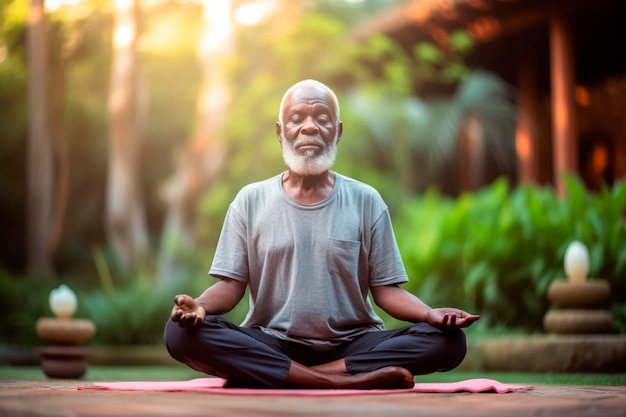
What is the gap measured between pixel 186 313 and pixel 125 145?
7.70m

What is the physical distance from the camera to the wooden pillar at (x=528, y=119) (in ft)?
33.9

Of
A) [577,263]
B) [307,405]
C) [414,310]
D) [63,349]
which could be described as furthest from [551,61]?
[307,405]

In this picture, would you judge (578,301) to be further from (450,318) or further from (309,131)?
(309,131)

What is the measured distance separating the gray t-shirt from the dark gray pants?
6cm

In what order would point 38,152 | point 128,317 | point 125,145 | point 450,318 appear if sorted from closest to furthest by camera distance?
1. point 450,318
2. point 128,317
3. point 38,152
4. point 125,145

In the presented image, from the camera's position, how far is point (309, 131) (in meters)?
Answer: 3.50

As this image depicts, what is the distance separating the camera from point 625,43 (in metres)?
10.6

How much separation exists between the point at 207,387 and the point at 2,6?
26.4ft

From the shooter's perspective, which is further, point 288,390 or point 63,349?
point 63,349

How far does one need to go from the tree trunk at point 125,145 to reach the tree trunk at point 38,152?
820mm

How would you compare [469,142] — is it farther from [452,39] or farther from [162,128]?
[162,128]

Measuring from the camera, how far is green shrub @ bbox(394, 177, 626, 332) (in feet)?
20.0

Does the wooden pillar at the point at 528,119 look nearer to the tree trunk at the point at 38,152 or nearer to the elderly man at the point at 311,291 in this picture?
the tree trunk at the point at 38,152

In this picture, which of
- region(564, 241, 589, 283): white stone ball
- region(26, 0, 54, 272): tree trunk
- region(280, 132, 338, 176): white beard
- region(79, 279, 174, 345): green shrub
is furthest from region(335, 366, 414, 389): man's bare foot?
region(26, 0, 54, 272): tree trunk
